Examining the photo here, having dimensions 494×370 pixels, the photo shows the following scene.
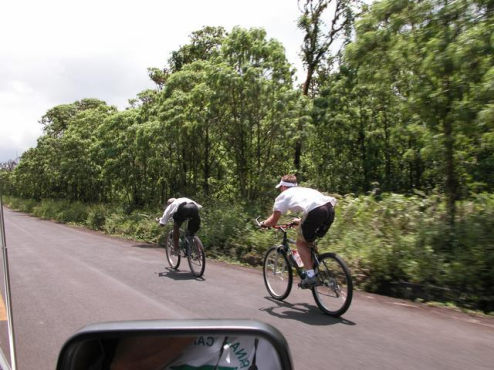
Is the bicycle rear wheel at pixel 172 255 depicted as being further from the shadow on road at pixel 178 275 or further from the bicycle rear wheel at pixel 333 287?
the bicycle rear wheel at pixel 333 287

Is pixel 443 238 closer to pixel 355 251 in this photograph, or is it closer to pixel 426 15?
pixel 355 251

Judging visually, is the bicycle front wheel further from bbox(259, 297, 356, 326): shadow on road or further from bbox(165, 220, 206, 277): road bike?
bbox(259, 297, 356, 326): shadow on road

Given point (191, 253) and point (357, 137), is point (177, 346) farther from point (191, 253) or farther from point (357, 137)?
point (357, 137)

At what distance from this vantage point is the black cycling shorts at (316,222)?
591 cm

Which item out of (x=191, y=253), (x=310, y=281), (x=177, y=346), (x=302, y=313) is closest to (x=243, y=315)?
(x=302, y=313)

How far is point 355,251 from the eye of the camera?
827 centimetres

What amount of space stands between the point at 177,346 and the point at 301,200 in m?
4.41

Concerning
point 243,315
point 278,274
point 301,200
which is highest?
point 301,200

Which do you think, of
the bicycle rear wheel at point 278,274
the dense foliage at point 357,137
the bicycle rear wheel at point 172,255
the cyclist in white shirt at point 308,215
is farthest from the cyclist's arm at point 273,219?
the bicycle rear wheel at point 172,255

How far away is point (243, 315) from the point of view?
5969 millimetres

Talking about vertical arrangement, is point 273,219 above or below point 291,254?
above

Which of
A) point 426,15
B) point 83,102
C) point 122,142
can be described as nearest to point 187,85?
point 122,142

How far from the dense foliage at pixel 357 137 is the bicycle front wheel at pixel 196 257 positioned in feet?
8.02

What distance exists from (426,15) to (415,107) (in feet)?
5.59
